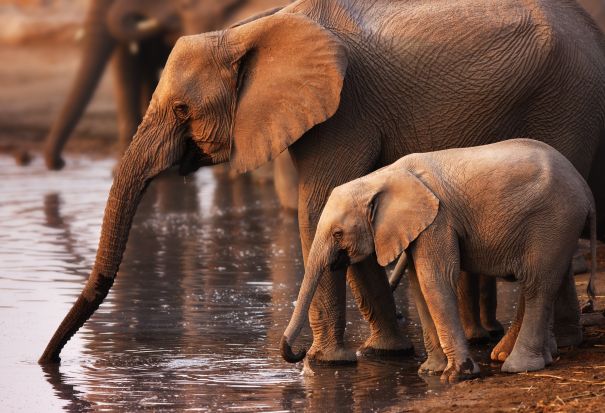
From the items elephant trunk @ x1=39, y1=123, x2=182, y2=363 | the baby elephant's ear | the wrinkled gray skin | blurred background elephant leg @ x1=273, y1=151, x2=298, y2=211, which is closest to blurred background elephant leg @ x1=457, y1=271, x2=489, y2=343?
the baby elephant's ear

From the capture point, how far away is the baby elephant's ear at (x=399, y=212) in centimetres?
759

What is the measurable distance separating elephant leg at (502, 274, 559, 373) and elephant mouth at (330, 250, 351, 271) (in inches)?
32.9

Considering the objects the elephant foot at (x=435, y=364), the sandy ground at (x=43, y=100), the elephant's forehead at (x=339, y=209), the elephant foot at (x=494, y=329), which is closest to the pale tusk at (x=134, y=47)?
the sandy ground at (x=43, y=100)

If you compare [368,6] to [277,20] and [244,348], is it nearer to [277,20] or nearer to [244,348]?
[277,20]

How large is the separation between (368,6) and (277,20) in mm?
576

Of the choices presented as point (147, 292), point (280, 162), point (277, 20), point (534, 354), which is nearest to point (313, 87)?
point (277, 20)

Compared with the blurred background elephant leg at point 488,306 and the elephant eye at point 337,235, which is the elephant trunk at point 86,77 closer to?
the blurred background elephant leg at point 488,306

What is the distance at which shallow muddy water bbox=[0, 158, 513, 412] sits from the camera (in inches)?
293

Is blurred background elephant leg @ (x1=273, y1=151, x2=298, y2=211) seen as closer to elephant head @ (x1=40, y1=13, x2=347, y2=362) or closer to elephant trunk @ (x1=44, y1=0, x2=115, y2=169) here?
elephant trunk @ (x1=44, y1=0, x2=115, y2=169)

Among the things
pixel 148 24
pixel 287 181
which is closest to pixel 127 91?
pixel 148 24

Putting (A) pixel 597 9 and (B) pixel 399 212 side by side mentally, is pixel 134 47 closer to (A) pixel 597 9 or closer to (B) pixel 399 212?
(A) pixel 597 9

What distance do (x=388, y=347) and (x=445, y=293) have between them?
0.89m

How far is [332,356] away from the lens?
818 centimetres

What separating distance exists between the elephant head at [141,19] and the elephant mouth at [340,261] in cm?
1314
